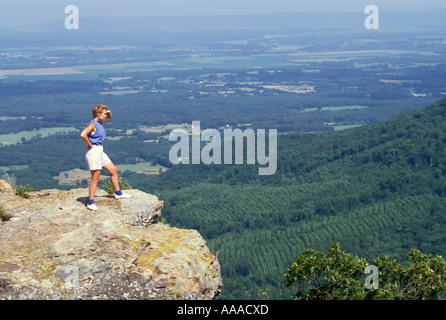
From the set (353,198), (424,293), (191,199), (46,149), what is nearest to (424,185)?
(353,198)

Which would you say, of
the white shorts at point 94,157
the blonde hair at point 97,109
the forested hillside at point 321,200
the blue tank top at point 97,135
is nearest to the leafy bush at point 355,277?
the white shorts at point 94,157

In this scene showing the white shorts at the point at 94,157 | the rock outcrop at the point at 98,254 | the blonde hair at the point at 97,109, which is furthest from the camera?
the white shorts at the point at 94,157

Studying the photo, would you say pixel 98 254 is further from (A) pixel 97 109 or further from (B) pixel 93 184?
(A) pixel 97 109

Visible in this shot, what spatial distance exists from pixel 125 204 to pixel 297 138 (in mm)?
128710

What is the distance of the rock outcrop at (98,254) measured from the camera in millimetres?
11781

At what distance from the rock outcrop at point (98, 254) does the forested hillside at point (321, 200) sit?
45666mm

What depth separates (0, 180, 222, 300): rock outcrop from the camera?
38.7 ft

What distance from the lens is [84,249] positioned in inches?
503

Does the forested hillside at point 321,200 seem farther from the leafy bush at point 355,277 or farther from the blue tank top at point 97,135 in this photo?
the blue tank top at point 97,135

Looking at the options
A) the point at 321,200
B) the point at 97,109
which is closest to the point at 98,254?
the point at 97,109

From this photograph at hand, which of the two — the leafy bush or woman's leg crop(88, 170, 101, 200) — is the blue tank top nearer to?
woman's leg crop(88, 170, 101, 200)

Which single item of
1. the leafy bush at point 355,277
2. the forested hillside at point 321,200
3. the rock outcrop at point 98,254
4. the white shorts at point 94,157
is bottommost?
the forested hillside at point 321,200

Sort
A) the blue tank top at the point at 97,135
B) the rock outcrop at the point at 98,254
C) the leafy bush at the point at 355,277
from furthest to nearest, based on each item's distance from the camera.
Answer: the leafy bush at the point at 355,277 < the blue tank top at the point at 97,135 < the rock outcrop at the point at 98,254

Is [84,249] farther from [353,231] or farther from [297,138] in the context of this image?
[297,138]
